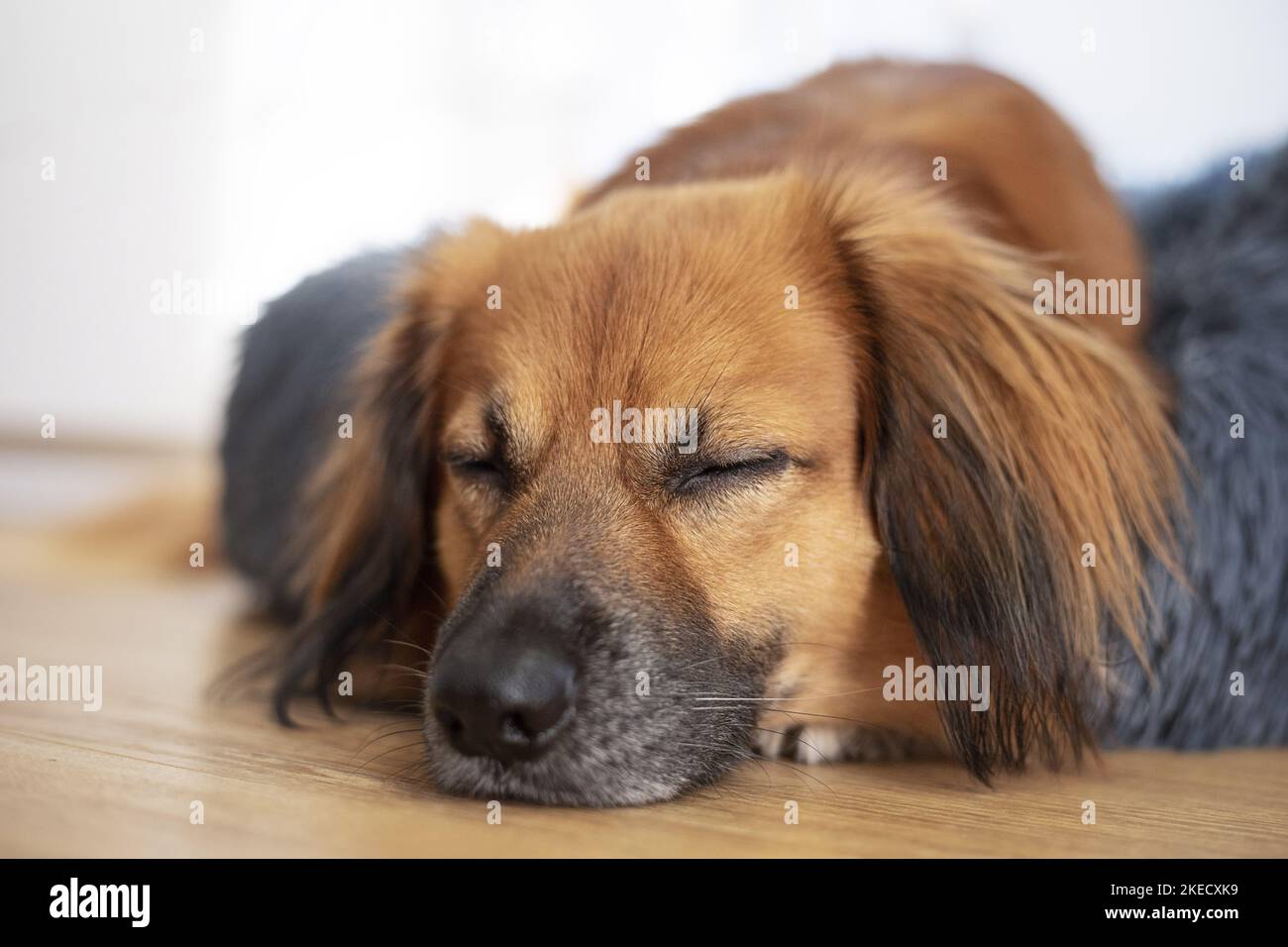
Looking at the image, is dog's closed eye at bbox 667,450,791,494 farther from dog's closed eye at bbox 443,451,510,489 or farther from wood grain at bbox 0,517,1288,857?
wood grain at bbox 0,517,1288,857

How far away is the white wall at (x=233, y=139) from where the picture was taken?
4.94m

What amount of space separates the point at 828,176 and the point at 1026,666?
81cm

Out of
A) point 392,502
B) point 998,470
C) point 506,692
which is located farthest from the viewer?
point 392,502

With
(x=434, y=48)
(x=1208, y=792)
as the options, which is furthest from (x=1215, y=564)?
(x=434, y=48)

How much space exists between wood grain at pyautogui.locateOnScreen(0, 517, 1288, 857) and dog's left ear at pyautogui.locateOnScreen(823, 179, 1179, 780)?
0.15 metres

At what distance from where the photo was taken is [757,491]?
1.68 metres

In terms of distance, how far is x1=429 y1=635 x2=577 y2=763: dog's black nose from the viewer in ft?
4.65

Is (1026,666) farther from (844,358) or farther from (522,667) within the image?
(522,667)

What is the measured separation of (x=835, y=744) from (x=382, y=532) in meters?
0.84

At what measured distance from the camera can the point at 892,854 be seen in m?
1.34
